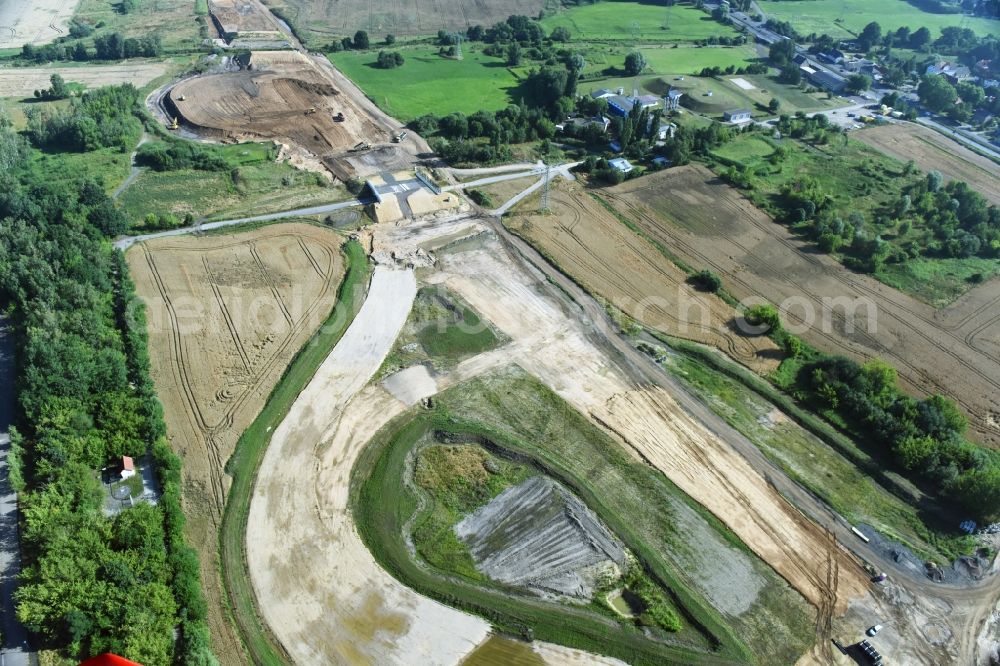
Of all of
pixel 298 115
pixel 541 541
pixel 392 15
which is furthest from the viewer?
pixel 392 15

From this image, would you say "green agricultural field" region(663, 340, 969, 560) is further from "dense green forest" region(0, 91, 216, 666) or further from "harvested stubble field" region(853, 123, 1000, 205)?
"harvested stubble field" region(853, 123, 1000, 205)

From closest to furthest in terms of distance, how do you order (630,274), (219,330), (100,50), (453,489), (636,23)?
(453,489)
(219,330)
(630,274)
(100,50)
(636,23)

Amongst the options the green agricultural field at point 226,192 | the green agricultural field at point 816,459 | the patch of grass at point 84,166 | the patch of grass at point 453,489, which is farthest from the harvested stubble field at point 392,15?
the patch of grass at point 453,489

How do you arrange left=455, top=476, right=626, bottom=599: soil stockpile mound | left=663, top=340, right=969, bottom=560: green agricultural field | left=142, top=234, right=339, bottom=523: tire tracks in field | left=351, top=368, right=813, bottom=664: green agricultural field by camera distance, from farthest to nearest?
left=142, top=234, right=339, bottom=523: tire tracks in field → left=663, top=340, right=969, bottom=560: green agricultural field → left=455, top=476, right=626, bottom=599: soil stockpile mound → left=351, top=368, right=813, bottom=664: green agricultural field

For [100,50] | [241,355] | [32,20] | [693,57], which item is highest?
[32,20]

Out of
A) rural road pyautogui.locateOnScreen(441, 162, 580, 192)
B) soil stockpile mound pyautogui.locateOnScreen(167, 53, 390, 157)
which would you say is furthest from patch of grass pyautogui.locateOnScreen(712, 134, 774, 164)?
soil stockpile mound pyautogui.locateOnScreen(167, 53, 390, 157)

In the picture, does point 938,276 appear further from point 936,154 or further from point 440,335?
point 440,335

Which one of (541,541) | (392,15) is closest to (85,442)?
(541,541)
